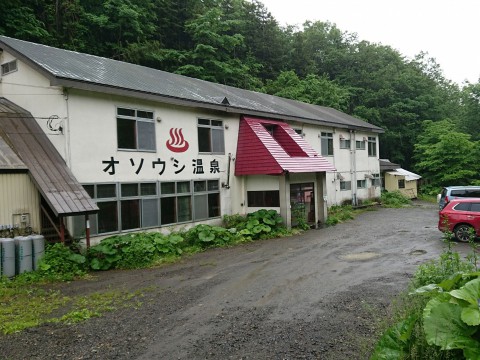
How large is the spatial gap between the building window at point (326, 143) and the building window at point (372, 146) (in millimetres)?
6467

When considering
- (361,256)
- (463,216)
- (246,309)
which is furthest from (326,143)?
(246,309)

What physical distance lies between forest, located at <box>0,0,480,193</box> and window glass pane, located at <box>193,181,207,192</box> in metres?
16.0

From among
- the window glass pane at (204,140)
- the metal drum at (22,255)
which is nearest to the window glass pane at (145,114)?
the window glass pane at (204,140)

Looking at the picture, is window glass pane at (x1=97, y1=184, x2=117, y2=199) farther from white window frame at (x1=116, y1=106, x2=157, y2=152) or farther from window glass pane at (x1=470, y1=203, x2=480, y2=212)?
window glass pane at (x1=470, y1=203, x2=480, y2=212)

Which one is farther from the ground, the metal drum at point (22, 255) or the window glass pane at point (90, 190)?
the window glass pane at point (90, 190)

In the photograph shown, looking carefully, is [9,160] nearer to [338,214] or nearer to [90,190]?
[90,190]

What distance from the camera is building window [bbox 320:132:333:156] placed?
24570mm

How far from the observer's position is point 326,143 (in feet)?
81.9

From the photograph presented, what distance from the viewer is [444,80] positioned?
202 ft

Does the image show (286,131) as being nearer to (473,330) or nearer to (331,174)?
(331,174)

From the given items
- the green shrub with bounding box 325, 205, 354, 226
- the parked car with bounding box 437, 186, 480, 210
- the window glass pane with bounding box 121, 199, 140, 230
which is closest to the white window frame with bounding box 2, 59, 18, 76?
the window glass pane with bounding box 121, 199, 140, 230

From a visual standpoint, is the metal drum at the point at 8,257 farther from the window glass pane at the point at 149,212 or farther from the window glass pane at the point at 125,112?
the window glass pane at the point at 125,112

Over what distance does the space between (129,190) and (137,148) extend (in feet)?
5.16

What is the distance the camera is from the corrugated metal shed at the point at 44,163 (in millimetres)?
10531
